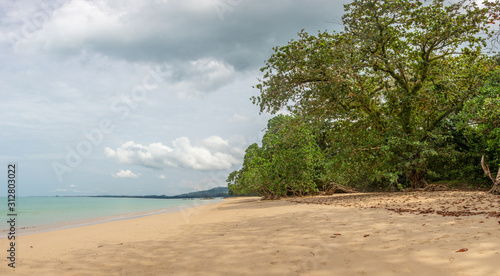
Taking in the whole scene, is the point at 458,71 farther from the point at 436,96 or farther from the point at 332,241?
the point at 332,241

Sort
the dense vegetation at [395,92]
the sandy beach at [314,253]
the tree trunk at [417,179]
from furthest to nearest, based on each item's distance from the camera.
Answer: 1. the tree trunk at [417,179]
2. the dense vegetation at [395,92]
3. the sandy beach at [314,253]

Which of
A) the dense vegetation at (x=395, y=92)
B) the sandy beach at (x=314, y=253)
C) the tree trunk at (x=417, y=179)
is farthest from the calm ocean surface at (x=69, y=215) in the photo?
the tree trunk at (x=417, y=179)

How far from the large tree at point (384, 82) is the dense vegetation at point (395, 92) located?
0.05 metres

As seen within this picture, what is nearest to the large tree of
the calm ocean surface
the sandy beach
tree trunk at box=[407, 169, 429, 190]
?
tree trunk at box=[407, 169, 429, 190]

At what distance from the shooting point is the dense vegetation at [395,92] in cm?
1521

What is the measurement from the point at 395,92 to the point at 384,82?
1.00 metres

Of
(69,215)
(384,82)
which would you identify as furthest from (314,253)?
(69,215)

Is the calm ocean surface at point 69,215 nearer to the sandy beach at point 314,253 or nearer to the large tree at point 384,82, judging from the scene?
the sandy beach at point 314,253

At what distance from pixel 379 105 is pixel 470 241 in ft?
56.6

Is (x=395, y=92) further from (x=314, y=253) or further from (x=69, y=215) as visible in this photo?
(x=69, y=215)

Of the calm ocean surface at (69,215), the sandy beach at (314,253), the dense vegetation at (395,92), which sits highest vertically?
the dense vegetation at (395,92)

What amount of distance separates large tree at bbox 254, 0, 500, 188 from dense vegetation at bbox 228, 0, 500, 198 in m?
0.05

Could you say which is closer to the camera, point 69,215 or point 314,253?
point 314,253

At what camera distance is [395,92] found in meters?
17.8
